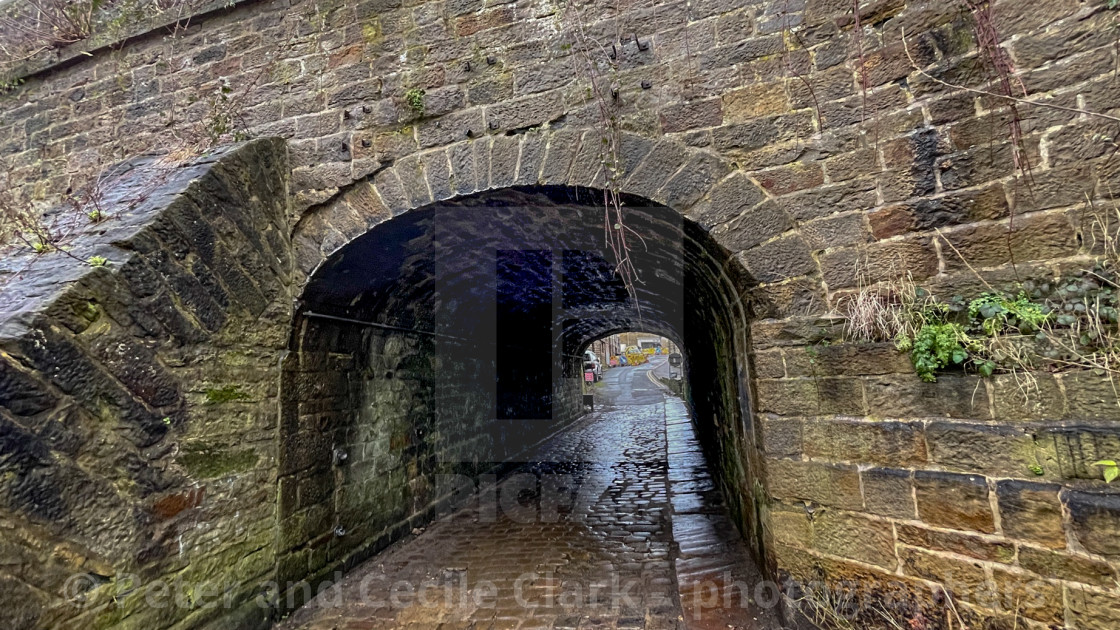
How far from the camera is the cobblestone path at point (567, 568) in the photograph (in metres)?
3.23

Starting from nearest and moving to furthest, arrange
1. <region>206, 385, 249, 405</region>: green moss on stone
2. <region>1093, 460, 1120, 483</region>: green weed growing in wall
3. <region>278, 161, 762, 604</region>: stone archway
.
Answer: <region>1093, 460, 1120, 483</region>: green weed growing in wall
<region>206, 385, 249, 405</region>: green moss on stone
<region>278, 161, 762, 604</region>: stone archway

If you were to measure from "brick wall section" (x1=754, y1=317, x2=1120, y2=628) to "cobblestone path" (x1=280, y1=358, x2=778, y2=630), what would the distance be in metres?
0.78

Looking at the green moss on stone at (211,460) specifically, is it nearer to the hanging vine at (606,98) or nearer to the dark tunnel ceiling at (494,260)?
the dark tunnel ceiling at (494,260)

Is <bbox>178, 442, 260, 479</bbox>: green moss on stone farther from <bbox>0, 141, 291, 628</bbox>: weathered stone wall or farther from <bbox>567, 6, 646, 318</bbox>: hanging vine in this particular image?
<bbox>567, 6, 646, 318</bbox>: hanging vine

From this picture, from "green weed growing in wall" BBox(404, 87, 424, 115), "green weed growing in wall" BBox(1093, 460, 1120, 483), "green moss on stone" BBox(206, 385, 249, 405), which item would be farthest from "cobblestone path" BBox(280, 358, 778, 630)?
"green weed growing in wall" BBox(404, 87, 424, 115)

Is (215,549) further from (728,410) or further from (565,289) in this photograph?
(565,289)

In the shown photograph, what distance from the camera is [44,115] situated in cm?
436

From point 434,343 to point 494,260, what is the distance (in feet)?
4.44

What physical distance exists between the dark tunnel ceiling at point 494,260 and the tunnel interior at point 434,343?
0.06 feet

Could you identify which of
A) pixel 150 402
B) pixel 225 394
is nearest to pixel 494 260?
pixel 225 394

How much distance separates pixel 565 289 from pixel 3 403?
5.36m

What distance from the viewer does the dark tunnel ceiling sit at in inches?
134

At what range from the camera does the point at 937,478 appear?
2.35m

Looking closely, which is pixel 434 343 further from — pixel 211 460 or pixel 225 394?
pixel 211 460
